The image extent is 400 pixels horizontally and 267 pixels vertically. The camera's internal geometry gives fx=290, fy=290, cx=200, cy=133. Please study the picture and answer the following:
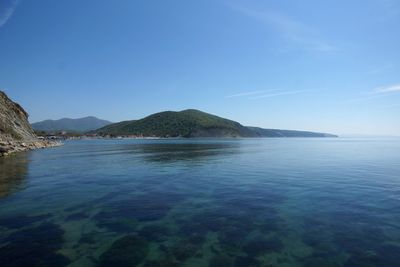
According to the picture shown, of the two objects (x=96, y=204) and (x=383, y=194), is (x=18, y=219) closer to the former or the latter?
(x=96, y=204)

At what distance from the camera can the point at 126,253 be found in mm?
14086

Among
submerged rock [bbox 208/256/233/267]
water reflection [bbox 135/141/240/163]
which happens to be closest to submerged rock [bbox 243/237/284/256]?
submerged rock [bbox 208/256/233/267]

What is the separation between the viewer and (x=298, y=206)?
23.7 metres

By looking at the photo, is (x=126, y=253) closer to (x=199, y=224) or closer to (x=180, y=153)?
(x=199, y=224)

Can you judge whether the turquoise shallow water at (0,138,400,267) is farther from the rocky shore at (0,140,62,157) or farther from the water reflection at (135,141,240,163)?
the rocky shore at (0,140,62,157)

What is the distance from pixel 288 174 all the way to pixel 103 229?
31.0 meters

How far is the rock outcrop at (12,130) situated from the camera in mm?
75838

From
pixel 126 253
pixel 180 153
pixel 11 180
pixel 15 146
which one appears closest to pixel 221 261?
pixel 126 253

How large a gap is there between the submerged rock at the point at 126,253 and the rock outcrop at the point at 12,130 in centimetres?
6467

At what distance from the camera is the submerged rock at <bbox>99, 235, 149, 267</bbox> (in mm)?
12961

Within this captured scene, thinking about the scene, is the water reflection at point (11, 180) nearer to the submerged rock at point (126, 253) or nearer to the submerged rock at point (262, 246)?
the submerged rock at point (126, 253)

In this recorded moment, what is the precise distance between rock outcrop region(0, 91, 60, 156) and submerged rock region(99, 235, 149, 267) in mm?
64666

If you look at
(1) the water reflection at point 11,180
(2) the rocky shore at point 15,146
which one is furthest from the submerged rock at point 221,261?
(2) the rocky shore at point 15,146

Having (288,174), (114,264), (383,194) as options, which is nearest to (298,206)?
(383,194)
